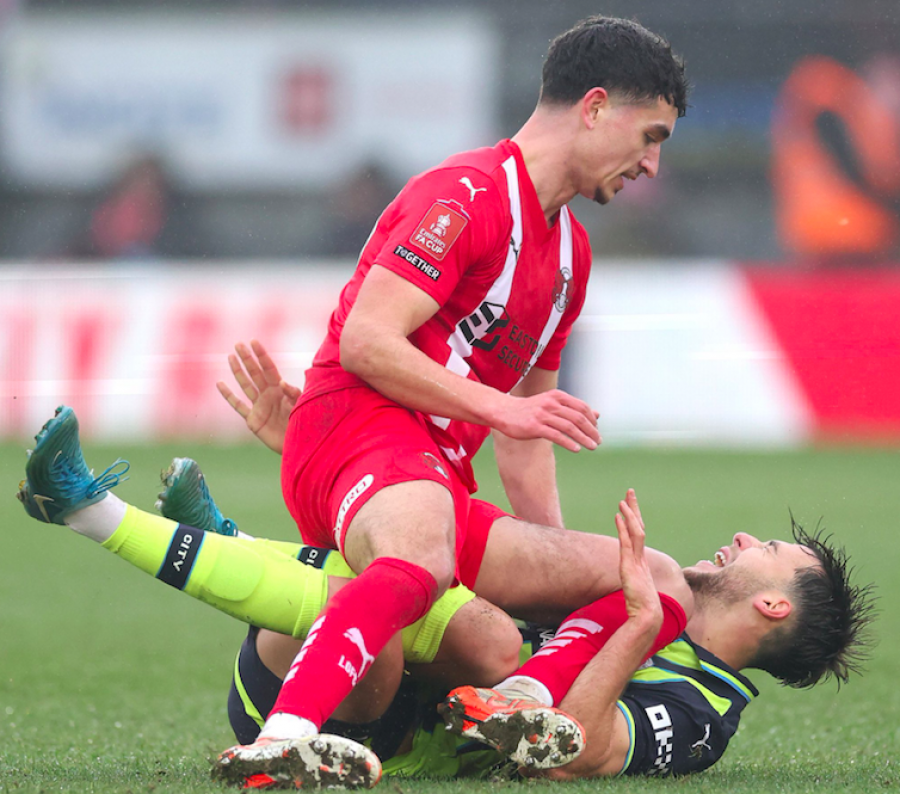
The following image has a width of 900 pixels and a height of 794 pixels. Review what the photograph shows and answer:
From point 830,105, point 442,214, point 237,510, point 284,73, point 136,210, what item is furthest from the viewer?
point 284,73

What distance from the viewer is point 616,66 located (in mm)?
3186

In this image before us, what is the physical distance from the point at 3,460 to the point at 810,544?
27.9ft

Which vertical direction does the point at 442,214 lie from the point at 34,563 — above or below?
above

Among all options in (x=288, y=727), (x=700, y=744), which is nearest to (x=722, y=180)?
(x=700, y=744)

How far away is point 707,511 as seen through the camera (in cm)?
791

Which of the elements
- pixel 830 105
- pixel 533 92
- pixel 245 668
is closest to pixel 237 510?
pixel 245 668

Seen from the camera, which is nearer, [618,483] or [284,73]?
[618,483]

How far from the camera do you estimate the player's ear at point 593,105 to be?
10.5 ft

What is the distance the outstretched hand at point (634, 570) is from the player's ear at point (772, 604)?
337 millimetres

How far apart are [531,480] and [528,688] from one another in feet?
3.15

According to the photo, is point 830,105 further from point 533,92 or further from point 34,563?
point 34,563

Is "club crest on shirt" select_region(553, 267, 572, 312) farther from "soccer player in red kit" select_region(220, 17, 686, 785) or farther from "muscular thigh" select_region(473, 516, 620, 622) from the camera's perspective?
"muscular thigh" select_region(473, 516, 620, 622)

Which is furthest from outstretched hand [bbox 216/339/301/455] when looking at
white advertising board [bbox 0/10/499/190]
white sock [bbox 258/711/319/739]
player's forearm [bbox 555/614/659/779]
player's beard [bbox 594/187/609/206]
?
white advertising board [bbox 0/10/499/190]

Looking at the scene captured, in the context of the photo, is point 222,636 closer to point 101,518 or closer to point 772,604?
point 101,518
